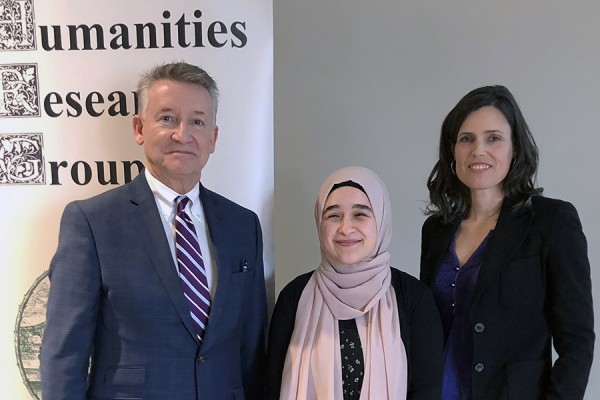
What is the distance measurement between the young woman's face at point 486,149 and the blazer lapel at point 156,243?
3.28 ft

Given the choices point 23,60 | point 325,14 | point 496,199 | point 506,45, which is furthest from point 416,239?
point 23,60

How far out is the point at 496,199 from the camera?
5.52ft

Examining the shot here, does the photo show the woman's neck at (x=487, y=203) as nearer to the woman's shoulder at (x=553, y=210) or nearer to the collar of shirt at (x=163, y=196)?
the woman's shoulder at (x=553, y=210)

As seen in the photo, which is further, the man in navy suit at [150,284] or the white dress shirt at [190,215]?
the white dress shirt at [190,215]

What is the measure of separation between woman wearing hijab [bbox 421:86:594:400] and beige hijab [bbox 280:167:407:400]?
24 centimetres

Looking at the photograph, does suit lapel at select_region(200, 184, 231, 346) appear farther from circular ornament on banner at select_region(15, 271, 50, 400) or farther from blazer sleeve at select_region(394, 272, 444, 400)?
circular ornament on banner at select_region(15, 271, 50, 400)

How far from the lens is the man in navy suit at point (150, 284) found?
4.43ft

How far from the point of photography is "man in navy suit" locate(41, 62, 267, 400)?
1.35 meters

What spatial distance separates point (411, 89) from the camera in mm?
2451

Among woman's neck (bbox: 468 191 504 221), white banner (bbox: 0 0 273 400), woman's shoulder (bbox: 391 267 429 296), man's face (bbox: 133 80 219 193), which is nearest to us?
man's face (bbox: 133 80 219 193)

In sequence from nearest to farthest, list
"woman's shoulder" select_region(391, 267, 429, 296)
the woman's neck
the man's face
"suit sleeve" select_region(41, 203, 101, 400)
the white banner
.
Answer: "suit sleeve" select_region(41, 203, 101, 400) → the man's face → "woman's shoulder" select_region(391, 267, 429, 296) → the woman's neck → the white banner

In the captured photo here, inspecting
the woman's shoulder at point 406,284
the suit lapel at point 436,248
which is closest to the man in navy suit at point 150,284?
the woman's shoulder at point 406,284

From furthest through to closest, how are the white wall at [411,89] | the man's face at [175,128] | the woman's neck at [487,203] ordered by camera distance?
the white wall at [411,89], the woman's neck at [487,203], the man's face at [175,128]

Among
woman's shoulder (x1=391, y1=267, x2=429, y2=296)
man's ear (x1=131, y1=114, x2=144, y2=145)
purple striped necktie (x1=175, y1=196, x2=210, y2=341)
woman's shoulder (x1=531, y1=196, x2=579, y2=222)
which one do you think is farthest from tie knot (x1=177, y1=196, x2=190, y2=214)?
woman's shoulder (x1=531, y1=196, x2=579, y2=222)
